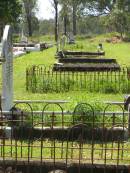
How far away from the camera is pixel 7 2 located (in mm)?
47281

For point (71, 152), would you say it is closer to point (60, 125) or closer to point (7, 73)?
point (60, 125)

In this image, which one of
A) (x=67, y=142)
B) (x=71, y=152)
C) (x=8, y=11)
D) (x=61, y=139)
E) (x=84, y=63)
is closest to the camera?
(x=67, y=142)

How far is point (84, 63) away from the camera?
22.8 metres

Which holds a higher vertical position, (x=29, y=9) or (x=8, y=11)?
(x=29, y=9)

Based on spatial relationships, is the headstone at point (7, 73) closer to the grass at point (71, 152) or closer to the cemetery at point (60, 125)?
the cemetery at point (60, 125)

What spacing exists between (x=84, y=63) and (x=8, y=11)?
2545 centimetres

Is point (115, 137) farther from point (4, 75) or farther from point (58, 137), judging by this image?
point (4, 75)

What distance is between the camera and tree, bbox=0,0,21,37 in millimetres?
46000

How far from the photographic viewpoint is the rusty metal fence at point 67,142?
20.7ft

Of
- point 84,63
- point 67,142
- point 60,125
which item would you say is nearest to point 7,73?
point 60,125

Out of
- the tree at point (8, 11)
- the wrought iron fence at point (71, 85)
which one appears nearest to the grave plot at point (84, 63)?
the wrought iron fence at point (71, 85)

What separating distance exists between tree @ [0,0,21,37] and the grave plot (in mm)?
17704

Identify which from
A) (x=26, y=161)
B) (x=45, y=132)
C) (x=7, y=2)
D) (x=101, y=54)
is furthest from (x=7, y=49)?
(x=7, y=2)

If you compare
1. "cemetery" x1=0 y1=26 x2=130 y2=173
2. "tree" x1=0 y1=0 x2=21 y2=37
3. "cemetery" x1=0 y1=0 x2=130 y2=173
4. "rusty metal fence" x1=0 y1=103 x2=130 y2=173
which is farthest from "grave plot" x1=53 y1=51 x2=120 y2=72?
"tree" x1=0 y1=0 x2=21 y2=37
